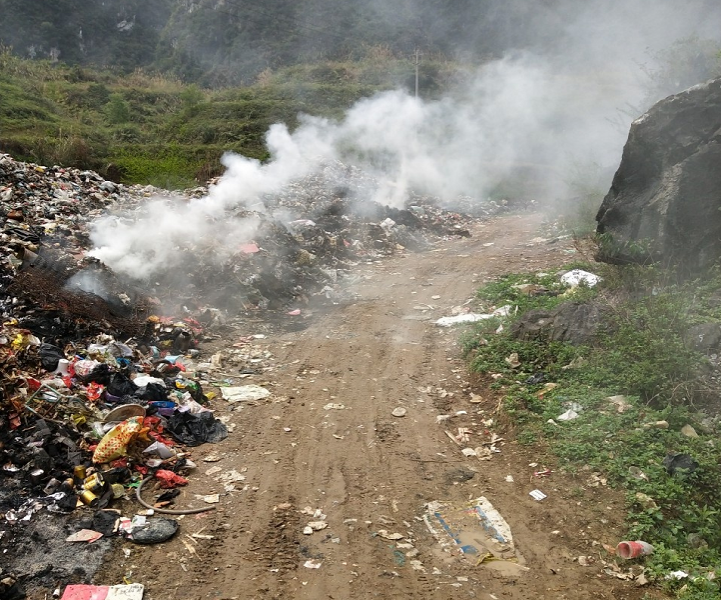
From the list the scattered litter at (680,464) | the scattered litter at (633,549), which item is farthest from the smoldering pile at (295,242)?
the scattered litter at (633,549)

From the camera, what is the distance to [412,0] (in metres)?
32.1

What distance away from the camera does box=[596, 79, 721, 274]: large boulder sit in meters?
5.66

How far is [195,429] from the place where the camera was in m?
4.25

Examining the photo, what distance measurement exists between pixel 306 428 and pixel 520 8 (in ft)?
98.4

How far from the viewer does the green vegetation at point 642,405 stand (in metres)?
3.06

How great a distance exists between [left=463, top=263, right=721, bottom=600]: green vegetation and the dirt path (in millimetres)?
208

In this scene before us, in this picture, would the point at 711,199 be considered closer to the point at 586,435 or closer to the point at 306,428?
the point at 586,435

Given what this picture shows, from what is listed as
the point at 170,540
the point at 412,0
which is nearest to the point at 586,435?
the point at 170,540

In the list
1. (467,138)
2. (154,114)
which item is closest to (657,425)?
(467,138)

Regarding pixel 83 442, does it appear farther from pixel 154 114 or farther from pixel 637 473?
pixel 154 114

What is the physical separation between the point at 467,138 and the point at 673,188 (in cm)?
1119

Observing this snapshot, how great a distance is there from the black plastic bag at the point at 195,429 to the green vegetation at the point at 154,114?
918 cm

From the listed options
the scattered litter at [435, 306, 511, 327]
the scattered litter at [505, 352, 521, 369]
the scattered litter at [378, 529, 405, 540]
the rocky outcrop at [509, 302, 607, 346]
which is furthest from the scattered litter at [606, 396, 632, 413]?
the scattered litter at [435, 306, 511, 327]

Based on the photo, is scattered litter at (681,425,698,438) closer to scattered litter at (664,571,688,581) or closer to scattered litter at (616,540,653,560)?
scattered litter at (616,540,653,560)
